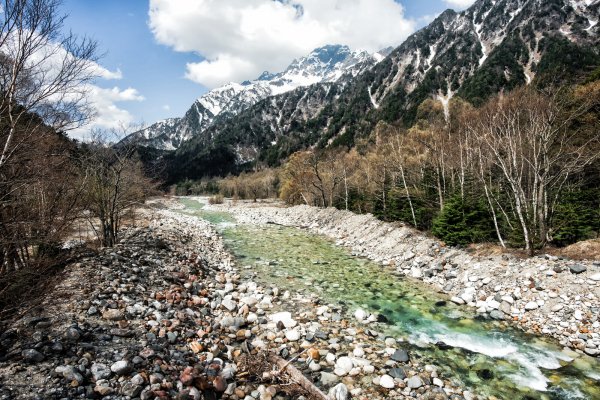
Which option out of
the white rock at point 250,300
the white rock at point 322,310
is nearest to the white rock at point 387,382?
the white rock at point 322,310

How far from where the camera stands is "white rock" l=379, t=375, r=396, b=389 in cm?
752

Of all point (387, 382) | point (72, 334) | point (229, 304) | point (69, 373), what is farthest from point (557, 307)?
point (72, 334)

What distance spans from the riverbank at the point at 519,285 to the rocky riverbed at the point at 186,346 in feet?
16.4

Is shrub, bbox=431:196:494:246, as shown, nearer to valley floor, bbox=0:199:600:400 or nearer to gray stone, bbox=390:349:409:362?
valley floor, bbox=0:199:600:400

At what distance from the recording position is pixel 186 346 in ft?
27.7

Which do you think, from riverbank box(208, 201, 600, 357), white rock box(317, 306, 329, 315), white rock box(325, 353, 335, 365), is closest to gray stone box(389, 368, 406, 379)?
white rock box(325, 353, 335, 365)

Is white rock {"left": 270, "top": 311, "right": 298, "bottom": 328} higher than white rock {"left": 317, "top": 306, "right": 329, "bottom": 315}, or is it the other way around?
white rock {"left": 270, "top": 311, "right": 298, "bottom": 328}

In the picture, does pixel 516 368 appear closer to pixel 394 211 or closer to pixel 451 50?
pixel 394 211

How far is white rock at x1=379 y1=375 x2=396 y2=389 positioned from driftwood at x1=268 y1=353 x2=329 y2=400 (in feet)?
5.23

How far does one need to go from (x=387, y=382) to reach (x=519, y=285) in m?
8.58

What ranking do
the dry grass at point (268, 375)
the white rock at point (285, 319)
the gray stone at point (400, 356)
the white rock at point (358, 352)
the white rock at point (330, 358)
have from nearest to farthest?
1. the dry grass at point (268, 375)
2. the white rock at point (330, 358)
3. the gray stone at point (400, 356)
4. the white rock at point (358, 352)
5. the white rock at point (285, 319)

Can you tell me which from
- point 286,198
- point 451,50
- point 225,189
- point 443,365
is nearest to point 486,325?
point 443,365

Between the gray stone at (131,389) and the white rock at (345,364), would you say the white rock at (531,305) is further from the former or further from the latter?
the gray stone at (131,389)

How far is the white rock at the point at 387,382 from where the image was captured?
752cm
